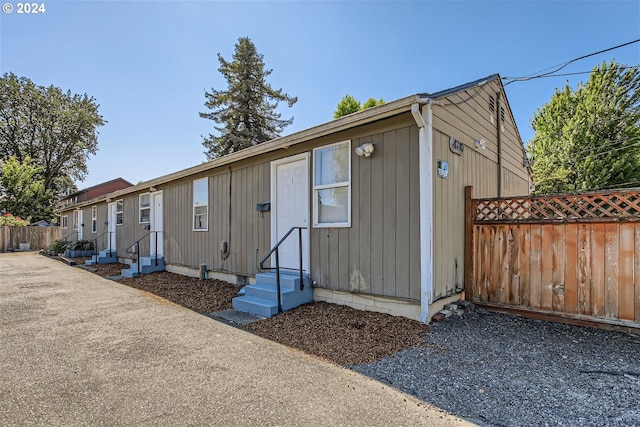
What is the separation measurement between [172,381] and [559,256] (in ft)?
15.2

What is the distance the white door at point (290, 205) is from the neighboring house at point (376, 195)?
18 millimetres

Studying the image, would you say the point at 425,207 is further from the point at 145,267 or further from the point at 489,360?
the point at 145,267

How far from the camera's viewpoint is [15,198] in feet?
81.2

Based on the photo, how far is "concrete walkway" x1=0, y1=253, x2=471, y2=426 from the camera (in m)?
2.13

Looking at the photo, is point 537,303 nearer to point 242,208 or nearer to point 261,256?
point 261,256

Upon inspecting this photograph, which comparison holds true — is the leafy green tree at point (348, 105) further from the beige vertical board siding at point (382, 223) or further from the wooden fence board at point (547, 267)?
the wooden fence board at point (547, 267)

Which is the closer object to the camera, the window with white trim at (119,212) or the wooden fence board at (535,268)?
the wooden fence board at (535,268)

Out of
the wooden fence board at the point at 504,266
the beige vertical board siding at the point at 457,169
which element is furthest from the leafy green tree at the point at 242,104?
the wooden fence board at the point at 504,266

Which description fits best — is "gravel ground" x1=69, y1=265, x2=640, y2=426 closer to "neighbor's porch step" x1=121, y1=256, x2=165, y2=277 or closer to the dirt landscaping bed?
the dirt landscaping bed

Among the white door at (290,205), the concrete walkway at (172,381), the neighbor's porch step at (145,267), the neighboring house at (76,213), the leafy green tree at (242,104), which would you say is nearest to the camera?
the concrete walkway at (172,381)

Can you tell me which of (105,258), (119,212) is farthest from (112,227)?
(105,258)

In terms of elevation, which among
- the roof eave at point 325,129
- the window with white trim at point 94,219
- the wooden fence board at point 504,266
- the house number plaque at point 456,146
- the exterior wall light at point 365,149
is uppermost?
the roof eave at point 325,129

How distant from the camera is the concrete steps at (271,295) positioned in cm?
469

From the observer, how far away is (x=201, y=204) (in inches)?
317
